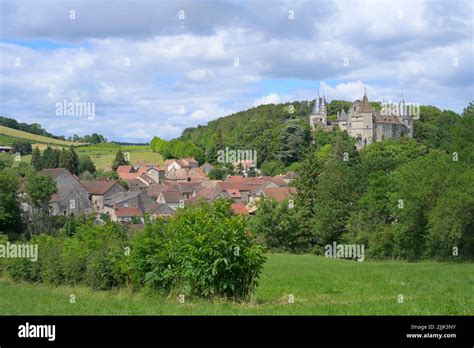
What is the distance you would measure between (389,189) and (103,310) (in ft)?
150

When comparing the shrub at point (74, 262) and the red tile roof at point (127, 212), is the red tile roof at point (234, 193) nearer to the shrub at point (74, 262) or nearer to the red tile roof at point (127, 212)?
the red tile roof at point (127, 212)

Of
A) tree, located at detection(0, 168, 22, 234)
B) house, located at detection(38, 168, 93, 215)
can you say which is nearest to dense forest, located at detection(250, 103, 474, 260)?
tree, located at detection(0, 168, 22, 234)

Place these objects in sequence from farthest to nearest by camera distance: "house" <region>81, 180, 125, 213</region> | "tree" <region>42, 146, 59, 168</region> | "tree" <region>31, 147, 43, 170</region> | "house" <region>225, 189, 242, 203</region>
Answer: "tree" <region>42, 146, 59, 168</region> → "tree" <region>31, 147, 43, 170</region> → "house" <region>225, 189, 242, 203</region> → "house" <region>81, 180, 125, 213</region>

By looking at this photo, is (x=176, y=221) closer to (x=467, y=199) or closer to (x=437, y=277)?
(x=437, y=277)

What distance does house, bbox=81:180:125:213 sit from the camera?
103 m

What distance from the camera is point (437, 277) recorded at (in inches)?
1032

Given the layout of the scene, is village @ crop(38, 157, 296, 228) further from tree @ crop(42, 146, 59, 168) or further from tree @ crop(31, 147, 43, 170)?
tree @ crop(31, 147, 43, 170)

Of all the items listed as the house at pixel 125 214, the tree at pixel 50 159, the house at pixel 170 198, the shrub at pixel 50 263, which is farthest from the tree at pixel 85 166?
the shrub at pixel 50 263

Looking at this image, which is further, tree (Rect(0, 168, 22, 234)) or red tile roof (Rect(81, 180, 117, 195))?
red tile roof (Rect(81, 180, 117, 195))

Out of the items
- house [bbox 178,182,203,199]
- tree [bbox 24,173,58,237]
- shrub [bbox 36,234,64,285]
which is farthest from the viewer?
house [bbox 178,182,203,199]

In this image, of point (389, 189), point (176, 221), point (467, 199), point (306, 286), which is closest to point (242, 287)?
point (176, 221)

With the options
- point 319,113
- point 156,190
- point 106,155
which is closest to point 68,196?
point 156,190

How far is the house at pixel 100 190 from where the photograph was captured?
10259cm

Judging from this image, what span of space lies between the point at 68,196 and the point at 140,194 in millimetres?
12598
